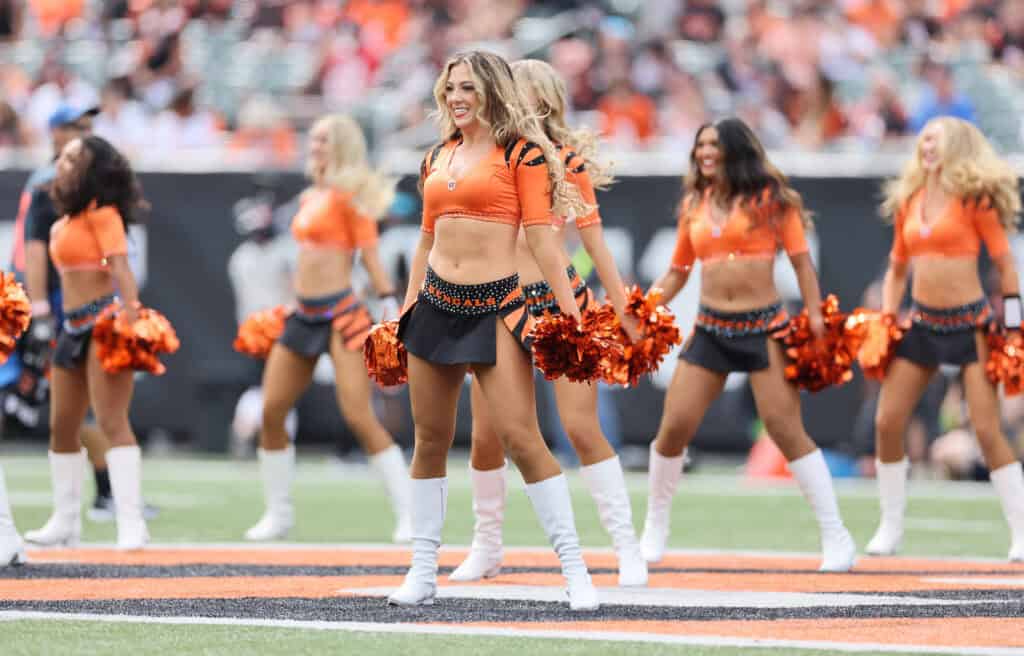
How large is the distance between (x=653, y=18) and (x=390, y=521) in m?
9.07

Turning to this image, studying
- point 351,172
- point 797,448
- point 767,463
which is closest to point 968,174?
point 797,448

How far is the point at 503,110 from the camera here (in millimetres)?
7000

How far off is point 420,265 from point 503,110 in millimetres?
703

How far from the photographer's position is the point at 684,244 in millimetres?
9344

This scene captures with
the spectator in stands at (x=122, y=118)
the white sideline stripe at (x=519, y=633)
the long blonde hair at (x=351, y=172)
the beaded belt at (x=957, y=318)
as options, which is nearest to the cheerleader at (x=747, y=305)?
the beaded belt at (x=957, y=318)

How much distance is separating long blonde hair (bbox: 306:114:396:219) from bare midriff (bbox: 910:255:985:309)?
3.05 metres

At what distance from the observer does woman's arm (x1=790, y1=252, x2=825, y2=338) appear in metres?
9.13

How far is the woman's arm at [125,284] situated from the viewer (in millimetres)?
9492

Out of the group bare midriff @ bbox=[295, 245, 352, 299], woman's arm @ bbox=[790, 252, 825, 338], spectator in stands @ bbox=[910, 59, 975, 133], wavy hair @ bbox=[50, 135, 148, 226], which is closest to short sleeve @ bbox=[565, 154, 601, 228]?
woman's arm @ bbox=[790, 252, 825, 338]

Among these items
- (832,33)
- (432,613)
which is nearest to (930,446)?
(832,33)

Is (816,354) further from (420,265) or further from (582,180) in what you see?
(420,265)

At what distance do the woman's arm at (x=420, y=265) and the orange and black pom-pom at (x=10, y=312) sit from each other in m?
1.96

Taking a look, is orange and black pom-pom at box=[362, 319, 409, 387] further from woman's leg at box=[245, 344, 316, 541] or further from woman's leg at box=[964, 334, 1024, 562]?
woman's leg at box=[964, 334, 1024, 562]

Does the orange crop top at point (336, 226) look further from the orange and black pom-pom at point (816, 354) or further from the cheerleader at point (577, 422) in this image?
the orange and black pom-pom at point (816, 354)
